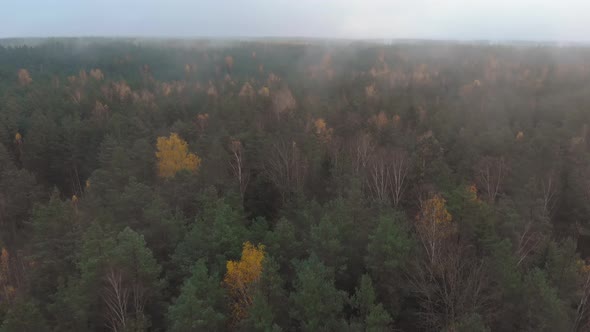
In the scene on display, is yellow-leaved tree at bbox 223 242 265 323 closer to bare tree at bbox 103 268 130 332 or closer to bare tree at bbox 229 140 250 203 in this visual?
bare tree at bbox 103 268 130 332

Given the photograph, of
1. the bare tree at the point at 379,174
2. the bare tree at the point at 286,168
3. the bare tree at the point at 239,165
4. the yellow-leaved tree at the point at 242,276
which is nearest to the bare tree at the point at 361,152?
the bare tree at the point at 379,174

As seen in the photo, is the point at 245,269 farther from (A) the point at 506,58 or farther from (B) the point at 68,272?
(A) the point at 506,58

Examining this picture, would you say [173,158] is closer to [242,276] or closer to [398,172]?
[242,276]

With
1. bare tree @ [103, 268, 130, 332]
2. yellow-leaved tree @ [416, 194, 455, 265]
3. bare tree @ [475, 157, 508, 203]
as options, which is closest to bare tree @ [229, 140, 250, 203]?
bare tree @ [103, 268, 130, 332]

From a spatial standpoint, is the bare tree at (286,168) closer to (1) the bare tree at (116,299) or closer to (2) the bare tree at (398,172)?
(2) the bare tree at (398,172)

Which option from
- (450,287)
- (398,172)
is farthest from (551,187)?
(450,287)

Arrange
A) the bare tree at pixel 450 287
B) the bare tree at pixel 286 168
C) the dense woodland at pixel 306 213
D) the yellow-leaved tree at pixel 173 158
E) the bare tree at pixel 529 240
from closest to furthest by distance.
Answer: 1. the bare tree at pixel 450 287
2. the dense woodland at pixel 306 213
3. the bare tree at pixel 529 240
4. the bare tree at pixel 286 168
5. the yellow-leaved tree at pixel 173 158
